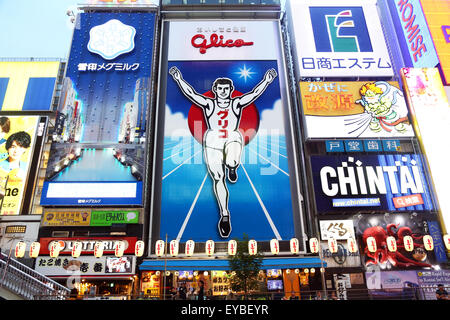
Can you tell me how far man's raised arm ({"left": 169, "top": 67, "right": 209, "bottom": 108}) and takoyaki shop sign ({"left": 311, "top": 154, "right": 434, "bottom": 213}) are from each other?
10.9 metres

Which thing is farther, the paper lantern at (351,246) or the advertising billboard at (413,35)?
the advertising billboard at (413,35)

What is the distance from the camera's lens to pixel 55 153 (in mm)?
25984

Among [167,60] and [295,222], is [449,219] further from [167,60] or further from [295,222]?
[167,60]

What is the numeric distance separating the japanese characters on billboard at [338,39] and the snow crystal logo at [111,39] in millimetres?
16286

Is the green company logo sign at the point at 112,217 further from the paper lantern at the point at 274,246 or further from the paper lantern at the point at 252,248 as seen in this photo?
the paper lantern at the point at 274,246

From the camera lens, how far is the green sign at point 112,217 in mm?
23781

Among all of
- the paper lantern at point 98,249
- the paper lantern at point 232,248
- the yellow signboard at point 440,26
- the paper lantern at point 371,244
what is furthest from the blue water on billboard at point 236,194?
the yellow signboard at point 440,26

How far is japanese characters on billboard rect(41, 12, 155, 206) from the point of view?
81.5 ft

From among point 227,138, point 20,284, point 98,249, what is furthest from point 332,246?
point 20,284

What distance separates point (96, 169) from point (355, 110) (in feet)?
74.7

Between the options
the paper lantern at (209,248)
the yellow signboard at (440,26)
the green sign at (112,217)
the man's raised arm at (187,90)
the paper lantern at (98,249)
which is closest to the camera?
the paper lantern at (98,249)

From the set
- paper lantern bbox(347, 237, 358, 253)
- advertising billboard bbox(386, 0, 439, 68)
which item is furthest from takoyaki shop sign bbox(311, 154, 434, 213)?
advertising billboard bbox(386, 0, 439, 68)
